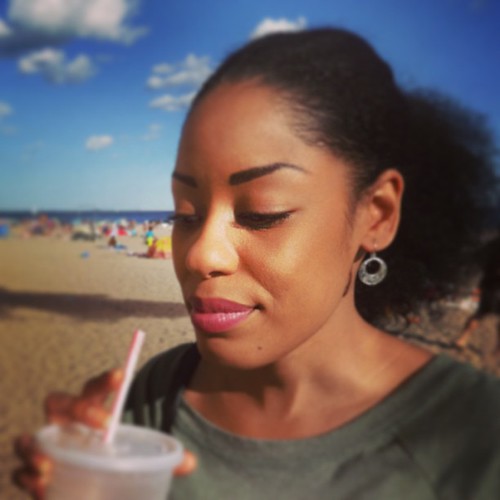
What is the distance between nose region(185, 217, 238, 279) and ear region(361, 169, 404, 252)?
8.9 inches

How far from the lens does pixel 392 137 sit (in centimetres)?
92

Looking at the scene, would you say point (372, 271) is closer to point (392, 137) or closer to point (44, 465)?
point (392, 137)

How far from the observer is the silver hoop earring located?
→ 98 cm

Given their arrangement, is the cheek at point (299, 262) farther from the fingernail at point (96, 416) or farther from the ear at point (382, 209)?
the fingernail at point (96, 416)

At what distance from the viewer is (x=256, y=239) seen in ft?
2.68

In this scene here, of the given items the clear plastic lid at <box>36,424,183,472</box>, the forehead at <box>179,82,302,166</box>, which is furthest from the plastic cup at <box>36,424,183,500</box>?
the forehead at <box>179,82,302,166</box>

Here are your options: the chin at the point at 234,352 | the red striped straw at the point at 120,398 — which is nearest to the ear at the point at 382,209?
the chin at the point at 234,352

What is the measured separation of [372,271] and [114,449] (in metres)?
0.50

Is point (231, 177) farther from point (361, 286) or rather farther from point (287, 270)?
point (361, 286)

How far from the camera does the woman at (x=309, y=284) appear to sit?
0.80 metres

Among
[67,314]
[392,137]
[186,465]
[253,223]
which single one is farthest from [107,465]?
[392,137]

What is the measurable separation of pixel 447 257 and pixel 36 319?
0.75 m

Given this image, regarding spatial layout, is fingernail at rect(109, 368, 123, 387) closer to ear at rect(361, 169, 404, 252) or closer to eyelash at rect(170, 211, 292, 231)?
eyelash at rect(170, 211, 292, 231)

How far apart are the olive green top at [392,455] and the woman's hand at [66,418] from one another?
8cm
